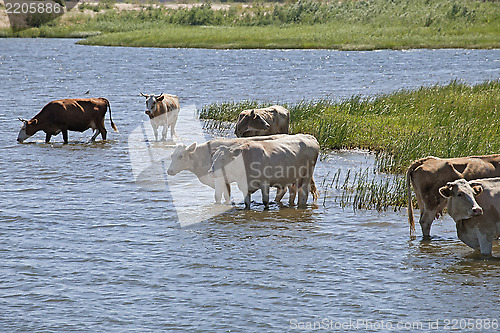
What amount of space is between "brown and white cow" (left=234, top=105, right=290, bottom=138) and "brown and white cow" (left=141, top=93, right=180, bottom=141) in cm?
452

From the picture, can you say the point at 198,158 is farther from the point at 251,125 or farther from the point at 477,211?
the point at 477,211

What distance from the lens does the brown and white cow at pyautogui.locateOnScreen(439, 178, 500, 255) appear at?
905cm

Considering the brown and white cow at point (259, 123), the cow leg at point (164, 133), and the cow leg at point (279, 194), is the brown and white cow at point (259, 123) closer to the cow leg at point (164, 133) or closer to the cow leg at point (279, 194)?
the cow leg at point (279, 194)

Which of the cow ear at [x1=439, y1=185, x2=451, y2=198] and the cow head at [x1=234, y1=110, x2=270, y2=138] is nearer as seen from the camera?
the cow ear at [x1=439, y1=185, x2=451, y2=198]

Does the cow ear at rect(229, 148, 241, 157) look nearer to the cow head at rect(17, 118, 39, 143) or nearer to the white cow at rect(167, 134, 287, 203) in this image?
the white cow at rect(167, 134, 287, 203)

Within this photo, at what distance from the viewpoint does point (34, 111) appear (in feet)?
89.4

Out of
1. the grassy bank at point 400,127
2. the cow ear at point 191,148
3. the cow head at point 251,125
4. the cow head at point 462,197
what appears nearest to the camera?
the cow head at point 462,197

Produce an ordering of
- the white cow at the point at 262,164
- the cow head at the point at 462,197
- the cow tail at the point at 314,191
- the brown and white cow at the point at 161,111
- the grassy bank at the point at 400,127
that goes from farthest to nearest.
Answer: the brown and white cow at the point at 161,111 < the grassy bank at the point at 400,127 < the cow tail at the point at 314,191 < the white cow at the point at 262,164 < the cow head at the point at 462,197

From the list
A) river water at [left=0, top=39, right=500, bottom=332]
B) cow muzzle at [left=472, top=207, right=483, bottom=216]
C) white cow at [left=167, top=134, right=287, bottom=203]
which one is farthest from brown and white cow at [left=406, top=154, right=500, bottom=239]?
white cow at [left=167, top=134, right=287, bottom=203]

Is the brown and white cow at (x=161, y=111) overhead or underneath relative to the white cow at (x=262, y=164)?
underneath

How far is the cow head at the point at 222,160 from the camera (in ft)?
38.3

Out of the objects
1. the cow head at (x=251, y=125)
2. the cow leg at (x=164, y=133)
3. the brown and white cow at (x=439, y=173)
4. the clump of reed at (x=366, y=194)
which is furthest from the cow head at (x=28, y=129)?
the brown and white cow at (x=439, y=173)

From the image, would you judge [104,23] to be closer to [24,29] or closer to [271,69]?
[24,29]

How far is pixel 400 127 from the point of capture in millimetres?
17875
